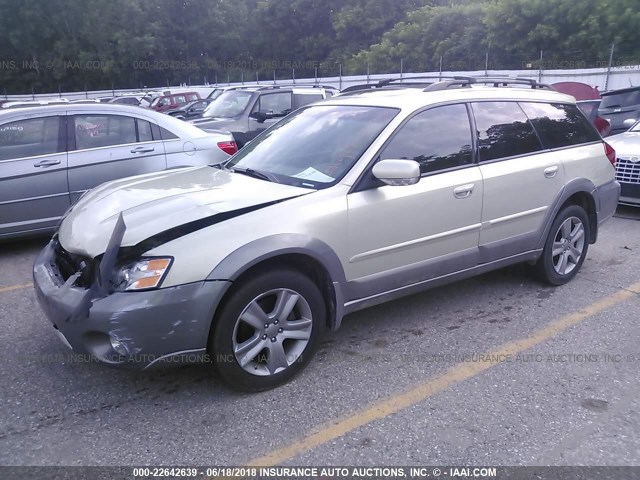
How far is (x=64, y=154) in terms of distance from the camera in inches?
230

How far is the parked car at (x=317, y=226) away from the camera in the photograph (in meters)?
2.85

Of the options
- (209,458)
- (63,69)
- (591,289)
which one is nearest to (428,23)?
(63,69)

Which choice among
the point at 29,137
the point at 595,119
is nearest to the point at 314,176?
the point at 29,137

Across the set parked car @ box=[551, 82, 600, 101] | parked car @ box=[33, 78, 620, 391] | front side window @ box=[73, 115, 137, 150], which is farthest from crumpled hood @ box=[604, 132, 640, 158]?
parked car @ box=[551, 82, 600, 101]

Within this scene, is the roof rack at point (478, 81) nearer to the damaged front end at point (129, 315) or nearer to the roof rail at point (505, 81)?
the roof rail at point (505, 81)

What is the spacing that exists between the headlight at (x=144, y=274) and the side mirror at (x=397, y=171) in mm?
1360

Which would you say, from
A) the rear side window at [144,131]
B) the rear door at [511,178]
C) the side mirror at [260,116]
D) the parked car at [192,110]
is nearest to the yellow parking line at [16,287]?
the rear side window at [144,131]

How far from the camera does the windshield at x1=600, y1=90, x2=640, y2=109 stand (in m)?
12.2

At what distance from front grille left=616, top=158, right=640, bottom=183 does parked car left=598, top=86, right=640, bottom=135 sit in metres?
5.31

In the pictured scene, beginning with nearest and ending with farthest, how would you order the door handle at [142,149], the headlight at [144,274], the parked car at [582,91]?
the headlight at [144,274] < the door handle at [142,149] < the parked car at [582,91]

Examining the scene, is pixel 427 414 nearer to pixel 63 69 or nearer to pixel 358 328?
pixel 358 328

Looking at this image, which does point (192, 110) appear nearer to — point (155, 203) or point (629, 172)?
point (629, 172)

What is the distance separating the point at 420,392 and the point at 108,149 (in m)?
4.54

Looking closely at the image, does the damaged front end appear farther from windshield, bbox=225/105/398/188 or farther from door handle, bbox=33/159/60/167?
door handle, bbox=33/159/60/167
